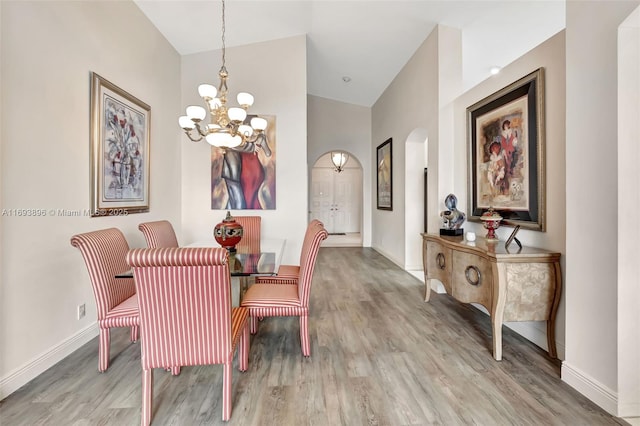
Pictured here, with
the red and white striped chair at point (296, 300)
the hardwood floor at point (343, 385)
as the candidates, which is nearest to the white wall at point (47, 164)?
the hardwood floor at point (343, 385)

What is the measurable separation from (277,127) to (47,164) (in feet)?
9.02

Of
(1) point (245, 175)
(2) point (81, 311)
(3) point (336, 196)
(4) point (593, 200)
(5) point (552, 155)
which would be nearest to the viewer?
(4) point (593, 200)

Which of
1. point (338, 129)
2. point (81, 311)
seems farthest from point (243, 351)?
point (338, 129)

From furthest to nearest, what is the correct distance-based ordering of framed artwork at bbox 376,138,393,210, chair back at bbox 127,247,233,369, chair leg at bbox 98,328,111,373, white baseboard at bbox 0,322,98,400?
framed artwork at bbox 376,138,393,210 < chair leg at bbox 98,328,111,373 < white baseboard at bbox 0,322,98,400 < chair back at bbox 127,247,233,369

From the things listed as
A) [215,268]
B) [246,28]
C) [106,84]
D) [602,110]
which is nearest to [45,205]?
[106,84]

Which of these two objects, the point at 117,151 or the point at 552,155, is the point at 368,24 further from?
the point at 117,151

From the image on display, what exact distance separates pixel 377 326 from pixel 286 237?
2.01 metres

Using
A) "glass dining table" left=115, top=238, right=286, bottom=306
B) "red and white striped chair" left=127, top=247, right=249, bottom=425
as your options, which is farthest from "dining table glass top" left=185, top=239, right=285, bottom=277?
"red and white striped chair" left=127, top=247, right=249, bottom=425

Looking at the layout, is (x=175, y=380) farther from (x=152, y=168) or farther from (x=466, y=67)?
(x=466, y=67)

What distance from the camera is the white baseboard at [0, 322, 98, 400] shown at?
1868mm

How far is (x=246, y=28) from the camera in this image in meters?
4.00

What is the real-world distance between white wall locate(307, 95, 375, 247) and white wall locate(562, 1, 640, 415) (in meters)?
5.54

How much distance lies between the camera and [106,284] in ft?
6.77

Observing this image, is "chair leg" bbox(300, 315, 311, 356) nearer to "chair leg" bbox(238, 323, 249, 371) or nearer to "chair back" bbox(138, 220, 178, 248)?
"chair leg" bbox(238, 323, 249, 371)
